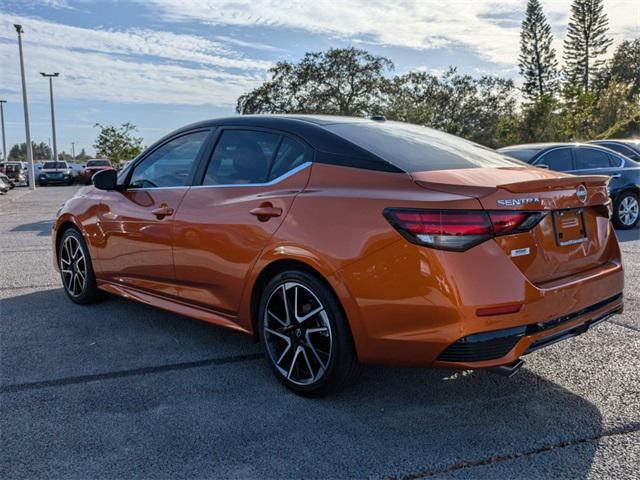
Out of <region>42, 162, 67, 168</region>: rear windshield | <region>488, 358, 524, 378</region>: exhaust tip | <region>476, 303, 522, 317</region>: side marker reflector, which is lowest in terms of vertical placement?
<region>488, 358, 524, 378</region>: exhaust tip

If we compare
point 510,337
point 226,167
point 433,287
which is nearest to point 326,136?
point 226,167

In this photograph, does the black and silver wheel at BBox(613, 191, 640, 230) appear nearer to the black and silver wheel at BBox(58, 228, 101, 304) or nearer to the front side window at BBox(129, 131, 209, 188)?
the front side window at BBox(129, 131, 209, 188)

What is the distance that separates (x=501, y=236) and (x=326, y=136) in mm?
1198

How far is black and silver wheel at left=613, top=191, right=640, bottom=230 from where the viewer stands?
1048 centimetres

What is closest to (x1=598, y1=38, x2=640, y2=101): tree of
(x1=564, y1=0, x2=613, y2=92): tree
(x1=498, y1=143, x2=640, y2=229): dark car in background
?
(x1=564, y1=0, x2=613, y2=92): tree

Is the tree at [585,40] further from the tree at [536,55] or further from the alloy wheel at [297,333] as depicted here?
the alloy wheel at [297,333]

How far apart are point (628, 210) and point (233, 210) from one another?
919cm

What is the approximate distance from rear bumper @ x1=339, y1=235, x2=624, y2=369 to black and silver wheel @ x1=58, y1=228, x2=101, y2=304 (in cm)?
307

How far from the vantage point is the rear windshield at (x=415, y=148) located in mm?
3229

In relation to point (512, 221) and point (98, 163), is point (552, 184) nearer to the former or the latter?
point (512, 221)

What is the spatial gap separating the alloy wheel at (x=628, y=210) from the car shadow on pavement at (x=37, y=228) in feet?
33.4

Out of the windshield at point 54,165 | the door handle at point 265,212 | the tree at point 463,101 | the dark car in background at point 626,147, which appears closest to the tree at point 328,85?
the tree at point 463,101

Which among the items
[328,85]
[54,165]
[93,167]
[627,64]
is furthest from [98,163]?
[627,64]

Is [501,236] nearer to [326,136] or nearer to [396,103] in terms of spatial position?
[326,136]
